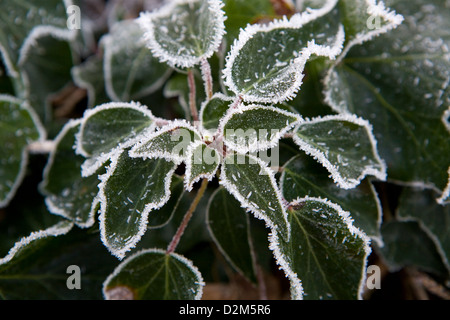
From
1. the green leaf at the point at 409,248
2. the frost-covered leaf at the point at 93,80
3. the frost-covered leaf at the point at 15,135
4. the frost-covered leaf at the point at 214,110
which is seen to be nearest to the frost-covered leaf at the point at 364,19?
the frost-covered leaf at the point at 214,110

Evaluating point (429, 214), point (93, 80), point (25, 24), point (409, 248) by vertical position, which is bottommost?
point (409, 248)

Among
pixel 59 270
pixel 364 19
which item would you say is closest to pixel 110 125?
pixel 59 270

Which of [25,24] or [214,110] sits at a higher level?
[25,24]

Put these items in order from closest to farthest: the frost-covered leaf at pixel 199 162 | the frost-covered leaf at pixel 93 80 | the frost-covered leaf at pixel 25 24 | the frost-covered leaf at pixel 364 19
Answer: the frost-covered leaf at pixel 199 162
the frost-covered leaf at pixel 364 19
the frost-covered leaf at pixel 25 24
the frost-covered leaf at pixel 93 80

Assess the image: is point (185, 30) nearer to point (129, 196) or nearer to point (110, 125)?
point (110, 125)

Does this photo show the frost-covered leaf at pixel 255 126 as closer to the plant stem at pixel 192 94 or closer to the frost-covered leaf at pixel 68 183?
the plant stem at pixel 192 94

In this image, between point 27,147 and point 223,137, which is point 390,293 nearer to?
point 223,137

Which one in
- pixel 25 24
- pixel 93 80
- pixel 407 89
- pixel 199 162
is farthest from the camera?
pixel 93 80
